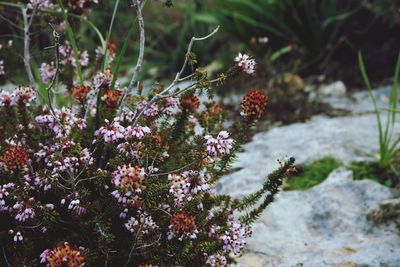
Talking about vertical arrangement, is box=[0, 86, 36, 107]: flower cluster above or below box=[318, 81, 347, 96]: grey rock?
below

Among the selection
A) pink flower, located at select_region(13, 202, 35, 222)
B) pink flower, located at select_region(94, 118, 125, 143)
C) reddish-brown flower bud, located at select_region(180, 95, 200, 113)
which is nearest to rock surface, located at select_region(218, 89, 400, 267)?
reddish-brown flower bud, located at select_region(180, 95, 200, 113)

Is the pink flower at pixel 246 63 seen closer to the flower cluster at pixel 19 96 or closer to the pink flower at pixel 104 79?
the pink flower at pixel 104 79

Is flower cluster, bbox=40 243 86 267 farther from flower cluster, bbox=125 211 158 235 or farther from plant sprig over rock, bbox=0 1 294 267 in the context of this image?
flower cluster, bbox=125 211 158 235

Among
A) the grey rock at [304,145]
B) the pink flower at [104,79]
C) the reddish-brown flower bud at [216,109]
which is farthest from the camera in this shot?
the grey rock at [304,145]

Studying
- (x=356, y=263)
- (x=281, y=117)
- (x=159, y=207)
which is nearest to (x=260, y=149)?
(x=281, y=117)

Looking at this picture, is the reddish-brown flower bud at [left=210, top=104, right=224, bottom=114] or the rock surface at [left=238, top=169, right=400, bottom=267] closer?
the reddish-brown flower bud at [left=210, top=104, right=224, bottom=114]

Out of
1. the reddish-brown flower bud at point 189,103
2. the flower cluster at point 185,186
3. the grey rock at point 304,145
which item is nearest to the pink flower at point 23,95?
the reddish-brown flower bud at point 189,103
